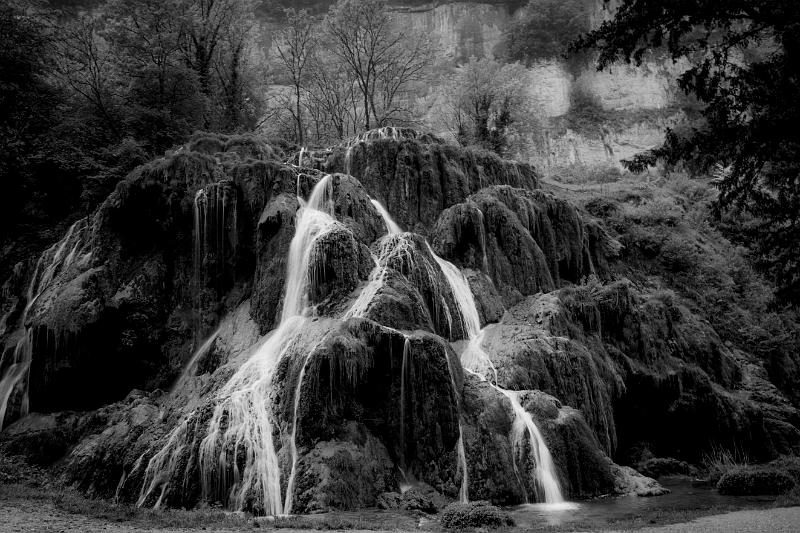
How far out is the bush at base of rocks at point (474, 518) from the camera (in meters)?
9.38

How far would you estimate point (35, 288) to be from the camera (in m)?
20.9

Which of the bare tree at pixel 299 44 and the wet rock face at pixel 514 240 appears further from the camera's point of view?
the bare tree at pixel 299 44

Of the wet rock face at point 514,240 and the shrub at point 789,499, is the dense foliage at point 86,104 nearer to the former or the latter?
the wet rock face at point 514,240

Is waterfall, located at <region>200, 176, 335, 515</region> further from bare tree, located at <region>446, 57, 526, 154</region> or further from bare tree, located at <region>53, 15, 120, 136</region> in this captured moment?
bare tree, located at <region>446, 57, 526, 154</region>

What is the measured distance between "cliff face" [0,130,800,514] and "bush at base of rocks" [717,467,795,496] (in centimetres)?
182

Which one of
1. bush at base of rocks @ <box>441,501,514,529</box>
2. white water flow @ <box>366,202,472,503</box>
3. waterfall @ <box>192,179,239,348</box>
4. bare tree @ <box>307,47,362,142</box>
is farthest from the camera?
bare tree @ <box>307,47,362,142</box>

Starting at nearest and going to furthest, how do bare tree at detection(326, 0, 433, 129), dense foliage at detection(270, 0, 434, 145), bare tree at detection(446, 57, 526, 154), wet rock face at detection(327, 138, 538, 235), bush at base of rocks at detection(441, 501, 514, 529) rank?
bush at base of rocks at detection(441, 501, 514, 529) < wet rock face at detection(327, 138, 538, 235) < bare tree at detection(326, 0, 433, 129) < dense foliage at detection(270, 0, 434, 145) < bare tree at detection(446, 57, 526, 154)

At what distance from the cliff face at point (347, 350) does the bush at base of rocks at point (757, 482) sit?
1818mm

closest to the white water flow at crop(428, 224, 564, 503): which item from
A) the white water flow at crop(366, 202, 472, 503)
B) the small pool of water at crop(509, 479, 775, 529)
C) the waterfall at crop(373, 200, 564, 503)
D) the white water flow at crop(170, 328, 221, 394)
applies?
the waterfall at crop(373, 200, 564, 503)

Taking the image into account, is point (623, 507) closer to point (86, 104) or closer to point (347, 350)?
point (347, 350)

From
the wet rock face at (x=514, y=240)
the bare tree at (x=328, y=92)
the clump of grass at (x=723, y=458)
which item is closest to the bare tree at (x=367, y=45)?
the bare tree at (x=328, y=92)

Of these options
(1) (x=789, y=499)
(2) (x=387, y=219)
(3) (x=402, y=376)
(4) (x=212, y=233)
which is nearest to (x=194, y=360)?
(4) (x=212, y=233)

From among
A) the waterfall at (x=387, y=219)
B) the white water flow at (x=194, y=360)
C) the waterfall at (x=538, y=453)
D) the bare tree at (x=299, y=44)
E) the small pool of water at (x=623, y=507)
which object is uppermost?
the bare tree at (x=299, y=44)

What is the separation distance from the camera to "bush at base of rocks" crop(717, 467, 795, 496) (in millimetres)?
12430
